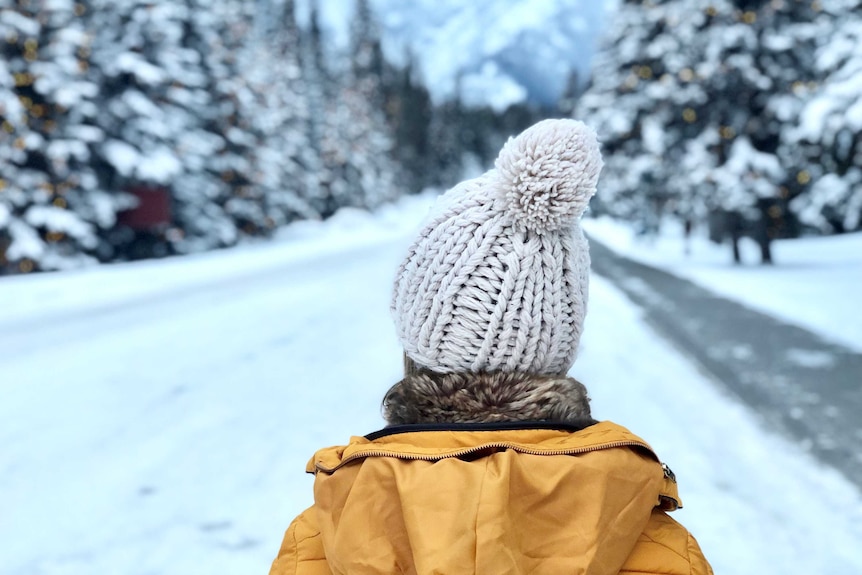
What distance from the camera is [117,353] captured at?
293 inches

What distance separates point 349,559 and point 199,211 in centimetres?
2347

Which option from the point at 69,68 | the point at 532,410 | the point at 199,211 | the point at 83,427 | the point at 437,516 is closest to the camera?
the point at 437,516

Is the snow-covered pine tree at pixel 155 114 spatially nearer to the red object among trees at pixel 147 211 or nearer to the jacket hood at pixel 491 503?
the red object among trees at pixel 147 211

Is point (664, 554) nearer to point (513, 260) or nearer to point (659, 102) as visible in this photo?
point (513, 260)

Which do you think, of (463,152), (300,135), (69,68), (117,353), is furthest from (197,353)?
(463,152)

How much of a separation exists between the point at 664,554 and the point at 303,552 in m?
0.73

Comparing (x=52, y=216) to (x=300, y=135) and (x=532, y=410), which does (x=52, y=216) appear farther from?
(x=300, y=135)

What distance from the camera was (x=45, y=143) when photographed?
56.6 ft

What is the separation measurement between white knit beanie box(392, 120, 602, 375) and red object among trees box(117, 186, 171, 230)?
19776 mm

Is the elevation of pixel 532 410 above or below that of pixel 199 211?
above

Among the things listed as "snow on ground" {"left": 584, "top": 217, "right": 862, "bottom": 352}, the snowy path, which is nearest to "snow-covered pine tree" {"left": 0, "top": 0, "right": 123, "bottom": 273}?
"snow on ground" {"left": 584, "top": 217, "right": 862, "bottom": 352}

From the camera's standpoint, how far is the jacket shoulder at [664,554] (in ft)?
4.89

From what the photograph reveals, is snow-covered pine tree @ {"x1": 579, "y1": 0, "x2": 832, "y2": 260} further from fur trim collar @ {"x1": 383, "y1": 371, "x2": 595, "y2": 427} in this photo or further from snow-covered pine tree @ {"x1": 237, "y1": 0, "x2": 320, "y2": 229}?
fur trim collar @ {"x1": 383, "y1": 371, "x2": 595, "y2": 427}

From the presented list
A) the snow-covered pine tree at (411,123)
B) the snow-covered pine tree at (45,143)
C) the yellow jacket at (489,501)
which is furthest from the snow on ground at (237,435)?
the snow-covered pine tree at (411,123)
